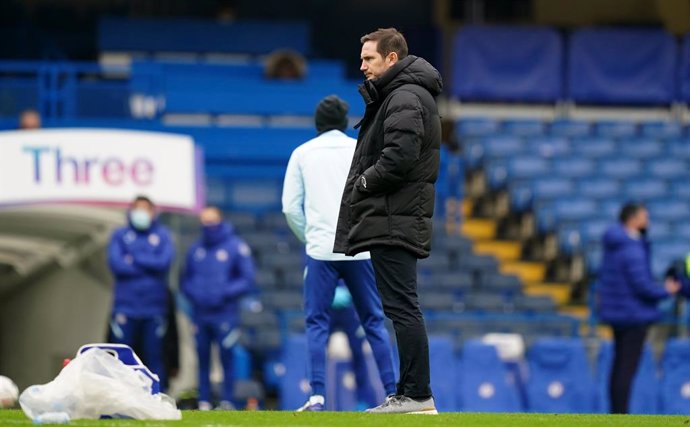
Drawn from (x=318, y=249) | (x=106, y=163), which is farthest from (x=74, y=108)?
(x=318, y=249)

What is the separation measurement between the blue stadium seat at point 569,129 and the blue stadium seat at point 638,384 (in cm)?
787

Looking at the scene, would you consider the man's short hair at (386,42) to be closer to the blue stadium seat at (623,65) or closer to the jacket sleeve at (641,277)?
the jacket sleeve at (641,277)

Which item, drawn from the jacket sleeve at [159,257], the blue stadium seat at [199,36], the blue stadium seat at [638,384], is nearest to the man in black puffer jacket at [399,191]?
the jacket sleeve at [159,257]

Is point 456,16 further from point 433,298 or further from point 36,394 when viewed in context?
point 36,394

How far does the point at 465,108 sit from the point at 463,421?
15911 millimetres

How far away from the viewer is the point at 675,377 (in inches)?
572

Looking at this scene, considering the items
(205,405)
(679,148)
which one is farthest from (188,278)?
(679,148)

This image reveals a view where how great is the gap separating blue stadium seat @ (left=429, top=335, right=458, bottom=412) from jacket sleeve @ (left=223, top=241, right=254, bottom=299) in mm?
1665

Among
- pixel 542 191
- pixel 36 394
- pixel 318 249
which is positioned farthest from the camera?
pixel 542 191

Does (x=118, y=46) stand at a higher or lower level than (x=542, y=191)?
higher

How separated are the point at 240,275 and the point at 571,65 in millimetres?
10649

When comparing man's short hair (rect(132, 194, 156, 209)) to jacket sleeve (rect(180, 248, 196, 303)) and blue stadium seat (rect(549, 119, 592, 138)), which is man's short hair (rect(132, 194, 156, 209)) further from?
blue stadium seat (rect(549, 119, 592, 138))

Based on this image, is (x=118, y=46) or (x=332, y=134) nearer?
(x=332, y=134)

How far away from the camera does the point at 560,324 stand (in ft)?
53.8
